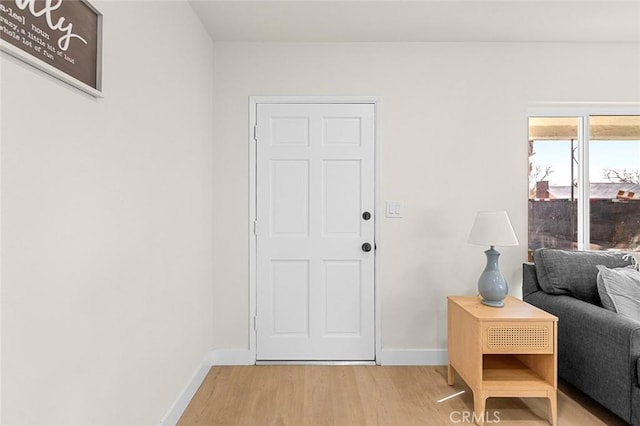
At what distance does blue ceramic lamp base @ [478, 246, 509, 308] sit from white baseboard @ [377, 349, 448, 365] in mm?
754

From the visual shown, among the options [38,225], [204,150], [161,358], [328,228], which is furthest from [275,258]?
[38,225]

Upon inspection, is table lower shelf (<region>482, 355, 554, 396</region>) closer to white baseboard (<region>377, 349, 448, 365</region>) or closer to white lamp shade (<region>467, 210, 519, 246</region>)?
white baseboard (<region>377, 349, 448, 365</region>)

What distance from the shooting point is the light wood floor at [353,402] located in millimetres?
2211

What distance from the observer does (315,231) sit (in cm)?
299

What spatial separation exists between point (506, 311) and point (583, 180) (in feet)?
5.06

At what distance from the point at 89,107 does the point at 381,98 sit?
2115 millimetres

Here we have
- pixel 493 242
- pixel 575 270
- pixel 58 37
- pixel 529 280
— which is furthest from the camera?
pixel 529 280

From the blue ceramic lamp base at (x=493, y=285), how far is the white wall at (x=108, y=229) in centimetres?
186

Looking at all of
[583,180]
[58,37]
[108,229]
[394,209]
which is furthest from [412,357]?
[58,37]

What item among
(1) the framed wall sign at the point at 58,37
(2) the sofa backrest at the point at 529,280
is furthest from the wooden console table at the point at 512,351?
(1) the framed wall sign at the point at 58,37

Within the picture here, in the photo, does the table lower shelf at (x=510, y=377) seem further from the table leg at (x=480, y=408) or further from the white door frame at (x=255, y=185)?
the white door frame at (x=255, y=185)

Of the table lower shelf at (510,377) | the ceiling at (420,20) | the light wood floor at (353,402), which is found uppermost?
the ceiling at (420,20)

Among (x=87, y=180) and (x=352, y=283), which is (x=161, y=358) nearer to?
(x=87, y=180)

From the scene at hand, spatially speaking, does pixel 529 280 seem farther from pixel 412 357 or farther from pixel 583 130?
pixel 583 130
